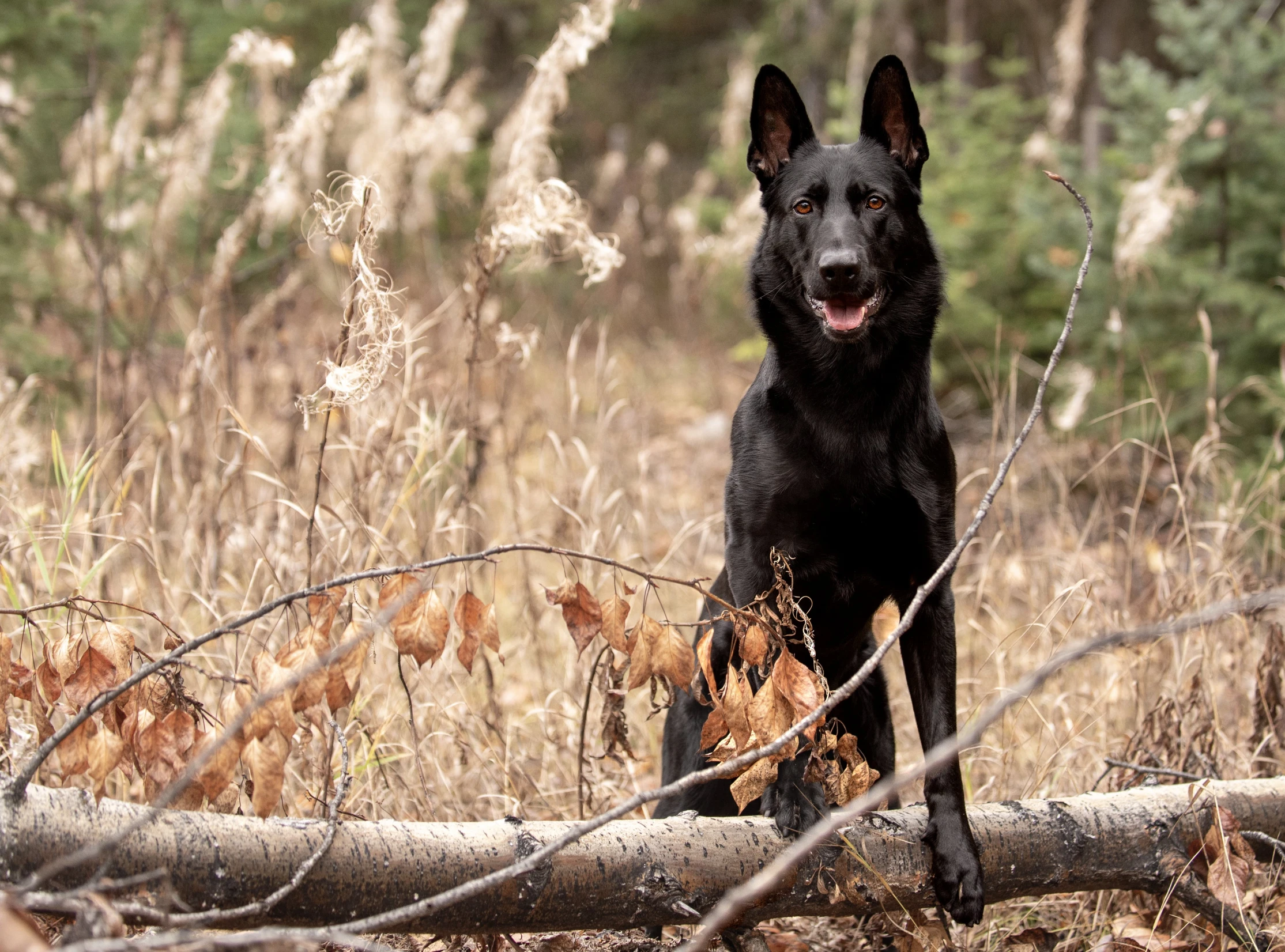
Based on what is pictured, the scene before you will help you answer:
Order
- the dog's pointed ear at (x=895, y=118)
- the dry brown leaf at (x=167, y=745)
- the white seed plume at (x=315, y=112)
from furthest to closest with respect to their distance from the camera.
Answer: the white seed plume at (x=315, y=112)
the dog's pointed ear at (x=895, y=118)
the dry brown leaf at (x=167, y=745)

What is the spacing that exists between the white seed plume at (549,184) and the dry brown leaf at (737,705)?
1.35m

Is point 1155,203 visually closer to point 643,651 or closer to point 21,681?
point 643,651

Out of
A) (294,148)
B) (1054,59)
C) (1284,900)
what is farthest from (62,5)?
(1054,59)

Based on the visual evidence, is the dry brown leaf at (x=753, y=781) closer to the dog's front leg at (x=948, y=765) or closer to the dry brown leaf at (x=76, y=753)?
the dog's front leg at (x=948, y=765)

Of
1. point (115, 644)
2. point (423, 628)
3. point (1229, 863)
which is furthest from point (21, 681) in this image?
point (1229, 863)

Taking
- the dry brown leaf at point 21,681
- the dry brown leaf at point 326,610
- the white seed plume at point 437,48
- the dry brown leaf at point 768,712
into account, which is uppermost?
the white seed plume at point 437,48

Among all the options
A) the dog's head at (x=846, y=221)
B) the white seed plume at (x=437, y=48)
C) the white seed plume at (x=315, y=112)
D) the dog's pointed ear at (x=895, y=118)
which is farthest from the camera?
the white seed plume at (x=437, y=48)

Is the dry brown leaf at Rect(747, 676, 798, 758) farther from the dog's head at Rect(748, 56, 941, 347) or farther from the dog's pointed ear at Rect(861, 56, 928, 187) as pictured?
the dog's pointed ear at Rect(861, 56, 928, 187)

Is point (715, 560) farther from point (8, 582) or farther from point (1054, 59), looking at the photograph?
point (1054, 59)

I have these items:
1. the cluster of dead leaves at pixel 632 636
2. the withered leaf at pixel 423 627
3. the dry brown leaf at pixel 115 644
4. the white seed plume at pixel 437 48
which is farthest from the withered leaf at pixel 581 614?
the white seed plume at pixel 437 48

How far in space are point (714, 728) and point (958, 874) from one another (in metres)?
0.54

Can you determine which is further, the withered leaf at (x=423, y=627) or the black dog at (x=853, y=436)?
the black dog at (x=853, y=436)

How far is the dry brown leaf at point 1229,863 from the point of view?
196cm

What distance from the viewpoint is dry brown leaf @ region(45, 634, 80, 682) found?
1.69 meters
